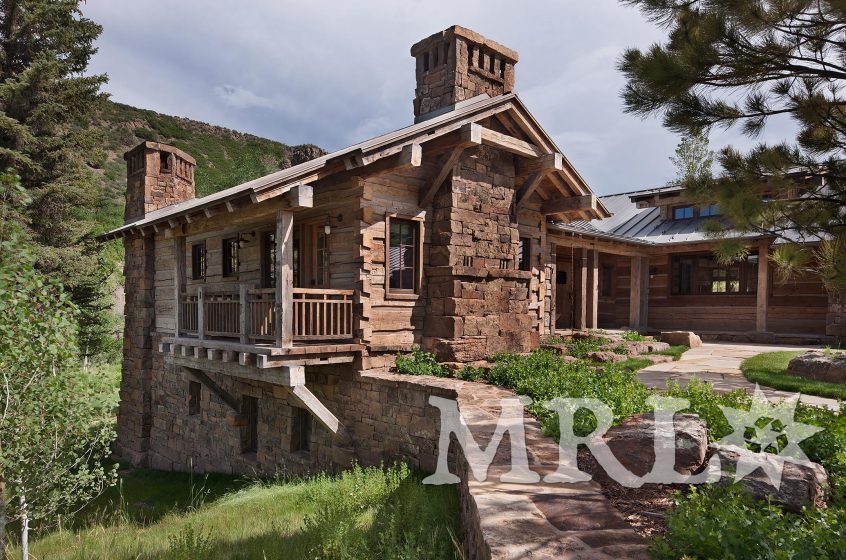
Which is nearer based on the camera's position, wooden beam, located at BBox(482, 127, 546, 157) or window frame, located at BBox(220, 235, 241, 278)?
wooden beam, located at BBox(482, 127, 546, 157)

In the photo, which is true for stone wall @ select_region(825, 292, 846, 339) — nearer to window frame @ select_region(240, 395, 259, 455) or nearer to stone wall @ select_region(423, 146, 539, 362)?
stone wall @ select_region(423, 146, 539, 362)

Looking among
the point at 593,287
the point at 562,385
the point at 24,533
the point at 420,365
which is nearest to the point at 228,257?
the point at 420,365

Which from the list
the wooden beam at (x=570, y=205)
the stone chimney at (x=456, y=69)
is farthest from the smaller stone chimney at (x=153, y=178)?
the wooden beam at (x=570, y=205)

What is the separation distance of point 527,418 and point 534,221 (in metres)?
7.46

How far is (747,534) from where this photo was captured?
9.89ft

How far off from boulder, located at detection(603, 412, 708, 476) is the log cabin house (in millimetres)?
3837

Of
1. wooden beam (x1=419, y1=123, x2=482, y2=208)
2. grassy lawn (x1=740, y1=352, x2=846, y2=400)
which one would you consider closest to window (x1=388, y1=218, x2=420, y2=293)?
wooden beam (x1=419, y1=123, x2=482, y2=208)

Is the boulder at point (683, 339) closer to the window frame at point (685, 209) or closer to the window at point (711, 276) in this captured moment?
the window at point (711, 276)

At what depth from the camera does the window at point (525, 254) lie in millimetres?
12898

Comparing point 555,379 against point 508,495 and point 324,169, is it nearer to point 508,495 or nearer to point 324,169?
point 508,495

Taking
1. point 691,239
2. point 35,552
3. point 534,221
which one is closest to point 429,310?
point 534,221

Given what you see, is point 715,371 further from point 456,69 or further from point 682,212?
point 682,212

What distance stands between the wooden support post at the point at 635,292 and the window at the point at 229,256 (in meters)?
14.0

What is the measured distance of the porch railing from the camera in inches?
350
